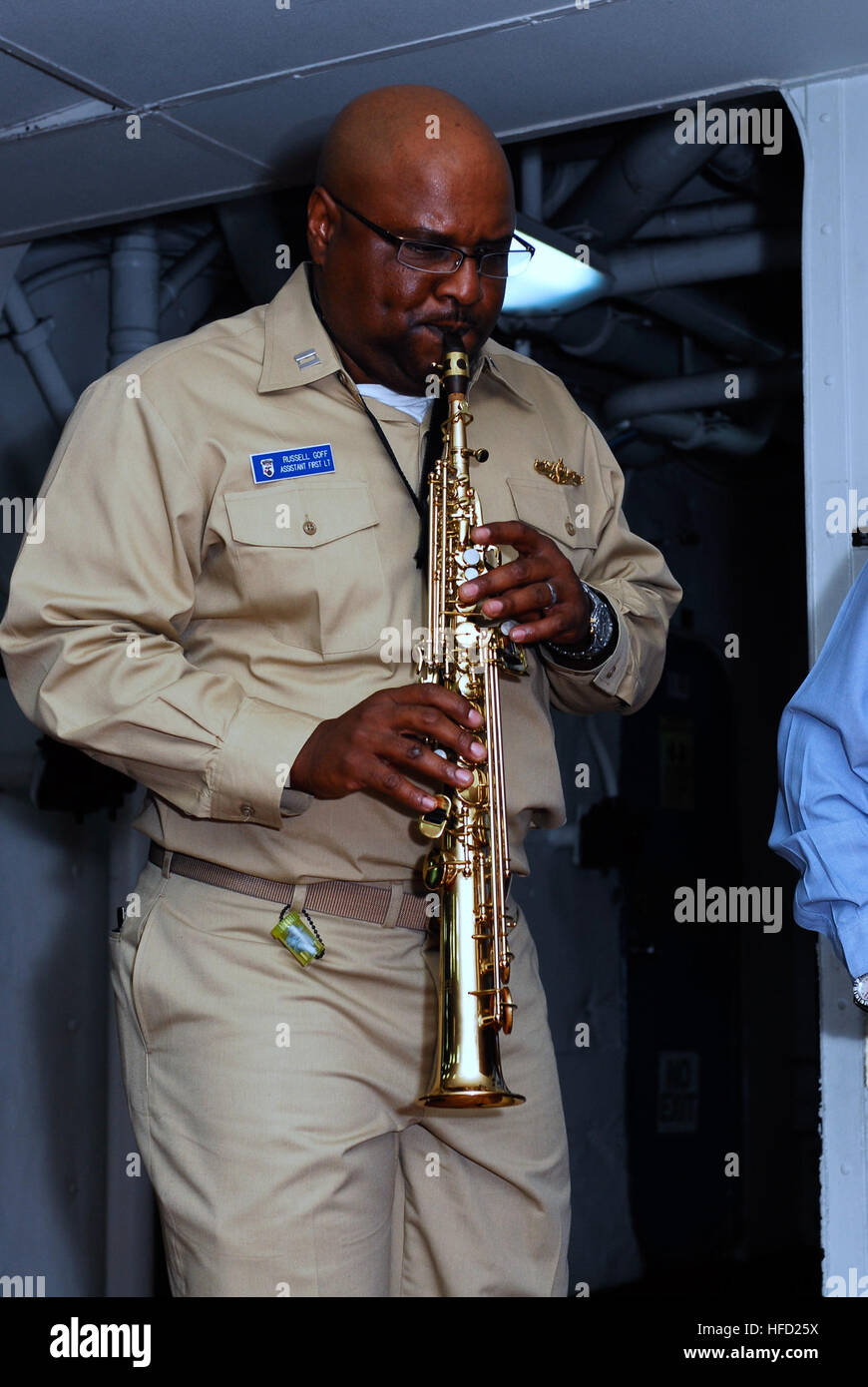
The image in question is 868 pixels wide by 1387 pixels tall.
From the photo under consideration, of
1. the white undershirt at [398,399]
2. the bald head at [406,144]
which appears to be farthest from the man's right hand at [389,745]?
the bald head at [406,144]

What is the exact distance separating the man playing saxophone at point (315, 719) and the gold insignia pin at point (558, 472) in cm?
11

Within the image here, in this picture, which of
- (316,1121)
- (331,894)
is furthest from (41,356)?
(316,1121)

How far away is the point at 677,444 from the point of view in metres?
5.32

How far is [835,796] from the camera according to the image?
2.14 m

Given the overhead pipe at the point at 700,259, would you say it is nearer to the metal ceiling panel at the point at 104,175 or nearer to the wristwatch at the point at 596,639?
the metal ceiling panel at the point at 104,175

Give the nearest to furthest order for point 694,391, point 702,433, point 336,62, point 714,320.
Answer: point 336,62, point 714,320, point 694,391, point 702,433

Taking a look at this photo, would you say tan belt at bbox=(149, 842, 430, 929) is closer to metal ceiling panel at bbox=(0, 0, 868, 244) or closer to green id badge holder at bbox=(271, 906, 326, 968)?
green id badge holder at bbox=(271, 906, 326, 968)

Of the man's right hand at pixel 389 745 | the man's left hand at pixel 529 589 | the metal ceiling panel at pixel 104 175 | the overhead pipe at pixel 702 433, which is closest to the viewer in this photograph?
the man's right hand at pixel 389 745

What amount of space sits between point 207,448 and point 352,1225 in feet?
3.64

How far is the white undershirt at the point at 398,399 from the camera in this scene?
2.38 meters

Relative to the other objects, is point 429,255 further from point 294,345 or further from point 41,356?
point 41,356

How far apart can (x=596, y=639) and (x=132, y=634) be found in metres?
0.69
